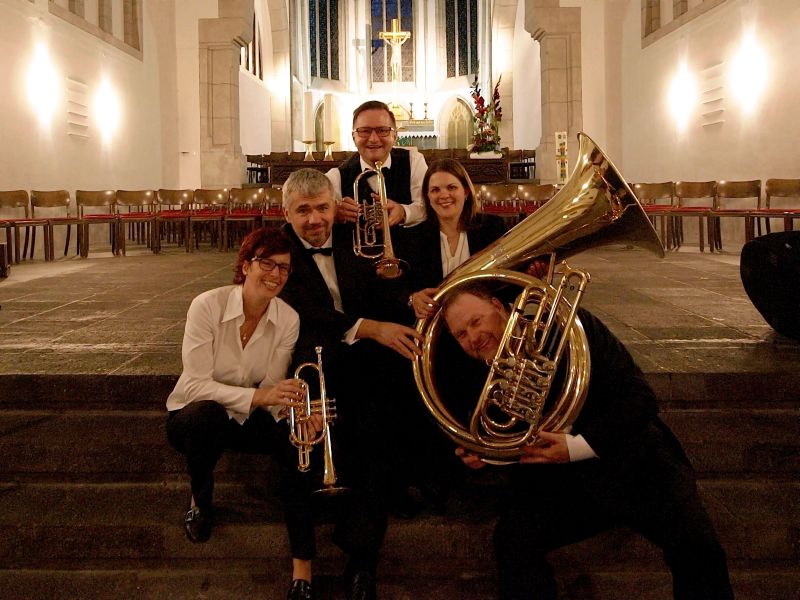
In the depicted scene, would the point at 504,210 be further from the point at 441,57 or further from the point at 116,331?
the point at 441,57

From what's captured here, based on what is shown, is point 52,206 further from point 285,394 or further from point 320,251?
point 285,394

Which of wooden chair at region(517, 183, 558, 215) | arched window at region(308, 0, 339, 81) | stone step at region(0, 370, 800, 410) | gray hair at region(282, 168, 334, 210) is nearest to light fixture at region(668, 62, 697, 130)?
wooden chair at region(517, 183, 558, 215)

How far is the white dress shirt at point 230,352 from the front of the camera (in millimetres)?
2148

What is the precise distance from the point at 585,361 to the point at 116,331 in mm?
2724

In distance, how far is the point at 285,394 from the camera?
204 cm

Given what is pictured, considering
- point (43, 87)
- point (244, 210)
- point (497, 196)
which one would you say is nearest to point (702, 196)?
point (497, 196)

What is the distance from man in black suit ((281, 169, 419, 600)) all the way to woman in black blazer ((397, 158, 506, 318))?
166mm

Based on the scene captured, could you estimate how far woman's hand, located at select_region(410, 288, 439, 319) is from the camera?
2.08 m

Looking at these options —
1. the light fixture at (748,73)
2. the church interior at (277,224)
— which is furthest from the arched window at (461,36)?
the light fixture at (748,73)

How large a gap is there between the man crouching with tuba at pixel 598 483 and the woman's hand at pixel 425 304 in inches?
2.3

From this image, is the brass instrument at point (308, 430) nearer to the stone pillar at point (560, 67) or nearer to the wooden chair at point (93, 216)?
the wooden chair at point (93, 216)

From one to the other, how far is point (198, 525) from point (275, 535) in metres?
0.24

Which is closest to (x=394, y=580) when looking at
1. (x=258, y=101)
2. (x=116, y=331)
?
(x=116, y=331)

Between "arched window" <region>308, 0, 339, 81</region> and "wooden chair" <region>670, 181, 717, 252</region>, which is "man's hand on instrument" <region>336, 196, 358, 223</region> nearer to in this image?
"wooden chair" <region>670, 181, 717, 252</region>
